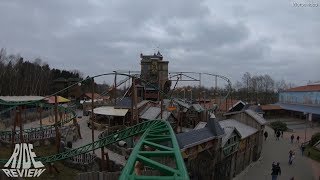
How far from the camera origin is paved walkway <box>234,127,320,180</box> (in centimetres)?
2745

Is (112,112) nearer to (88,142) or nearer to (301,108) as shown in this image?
(88,142)

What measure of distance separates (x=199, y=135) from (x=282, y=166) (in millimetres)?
13705

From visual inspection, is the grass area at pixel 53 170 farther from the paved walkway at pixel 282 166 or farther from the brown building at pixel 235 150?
the paved walkway at pixel 282 166

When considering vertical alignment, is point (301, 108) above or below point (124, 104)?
below

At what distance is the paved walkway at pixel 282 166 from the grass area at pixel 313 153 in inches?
27.8

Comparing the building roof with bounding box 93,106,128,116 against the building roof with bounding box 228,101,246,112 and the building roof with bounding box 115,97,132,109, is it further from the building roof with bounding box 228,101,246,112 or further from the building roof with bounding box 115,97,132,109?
the building roof with bounding box 228,101,246,112

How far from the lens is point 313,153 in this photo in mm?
35844

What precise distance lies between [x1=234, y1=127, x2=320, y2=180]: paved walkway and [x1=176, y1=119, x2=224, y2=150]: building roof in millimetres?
5550

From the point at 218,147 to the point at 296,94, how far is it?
53.5m

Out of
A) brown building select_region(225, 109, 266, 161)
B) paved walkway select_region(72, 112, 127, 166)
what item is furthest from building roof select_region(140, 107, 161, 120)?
brown building select_region(225, 109, 266, 161)

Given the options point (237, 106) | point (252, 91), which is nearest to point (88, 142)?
point (237, 106)

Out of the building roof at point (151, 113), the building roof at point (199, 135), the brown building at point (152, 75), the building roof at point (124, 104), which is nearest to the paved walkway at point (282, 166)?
the building roof at point (199, 135)

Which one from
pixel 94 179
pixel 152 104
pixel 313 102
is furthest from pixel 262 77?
pixel 94 179

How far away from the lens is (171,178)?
15.4 ft
